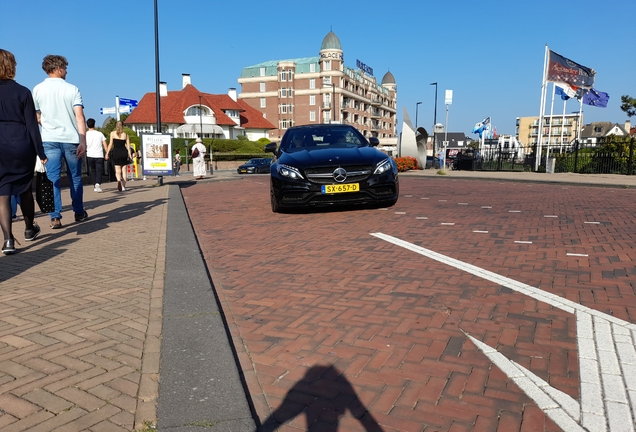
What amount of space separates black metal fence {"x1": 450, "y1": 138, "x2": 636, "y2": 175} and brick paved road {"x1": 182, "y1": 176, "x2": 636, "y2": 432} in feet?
52.2

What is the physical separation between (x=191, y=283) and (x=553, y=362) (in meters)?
2.50

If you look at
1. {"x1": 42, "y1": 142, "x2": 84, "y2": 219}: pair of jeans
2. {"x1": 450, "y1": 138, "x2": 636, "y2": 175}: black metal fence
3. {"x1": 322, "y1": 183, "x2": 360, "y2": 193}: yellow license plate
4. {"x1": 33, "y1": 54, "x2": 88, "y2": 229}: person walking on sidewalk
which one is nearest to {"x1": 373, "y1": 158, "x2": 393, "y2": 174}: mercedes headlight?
{"x1": 322, "y1": 183, "x2": 360, "y2": 193}: yellow license plate

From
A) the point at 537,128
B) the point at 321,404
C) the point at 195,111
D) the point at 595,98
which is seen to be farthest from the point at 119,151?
the point at 537,128

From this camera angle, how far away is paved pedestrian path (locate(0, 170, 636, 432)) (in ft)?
6.31

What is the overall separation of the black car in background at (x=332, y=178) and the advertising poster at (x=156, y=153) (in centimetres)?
893

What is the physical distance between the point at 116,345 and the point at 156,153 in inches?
543

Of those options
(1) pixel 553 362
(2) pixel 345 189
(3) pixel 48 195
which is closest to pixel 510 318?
(1) pixel 553 362

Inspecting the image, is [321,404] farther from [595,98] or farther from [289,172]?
[595,98]

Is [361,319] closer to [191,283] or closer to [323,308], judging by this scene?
[323,308]

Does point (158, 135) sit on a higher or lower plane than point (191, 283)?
higher

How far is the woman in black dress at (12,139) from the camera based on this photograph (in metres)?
→ 4.78

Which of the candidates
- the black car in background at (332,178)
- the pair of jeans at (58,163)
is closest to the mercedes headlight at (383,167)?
the black car in background at (332,178)

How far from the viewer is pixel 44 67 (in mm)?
6137

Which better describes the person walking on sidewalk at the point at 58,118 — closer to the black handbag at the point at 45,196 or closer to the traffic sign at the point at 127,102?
the black handbag at the point at 45,196
